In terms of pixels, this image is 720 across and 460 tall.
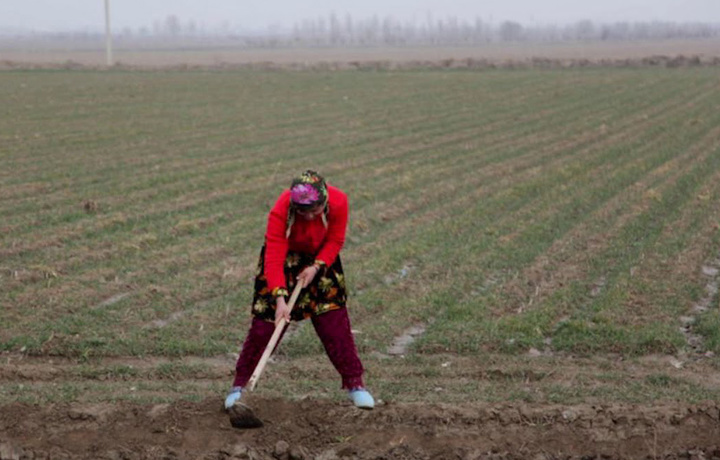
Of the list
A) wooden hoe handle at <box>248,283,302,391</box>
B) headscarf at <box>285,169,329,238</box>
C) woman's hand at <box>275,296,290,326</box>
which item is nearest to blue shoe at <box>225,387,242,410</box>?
wooden hoe handle at <box>248,283,302,391</box>

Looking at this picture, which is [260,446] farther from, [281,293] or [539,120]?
[539,120]

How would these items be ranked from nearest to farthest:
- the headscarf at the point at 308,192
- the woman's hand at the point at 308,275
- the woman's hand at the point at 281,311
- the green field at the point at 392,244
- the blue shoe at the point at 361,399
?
the headscarf at the point at 308,192
the woman's hand at the point at 281,311
the woman's hand at the point at 308,275
the blue shoe at the point at 361,399
the green field at the point at 392,244

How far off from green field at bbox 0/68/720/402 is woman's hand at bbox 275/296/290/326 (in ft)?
5.58

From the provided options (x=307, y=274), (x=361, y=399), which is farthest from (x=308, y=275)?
(x=361, y=399)

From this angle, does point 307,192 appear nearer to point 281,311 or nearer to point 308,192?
point 308,192

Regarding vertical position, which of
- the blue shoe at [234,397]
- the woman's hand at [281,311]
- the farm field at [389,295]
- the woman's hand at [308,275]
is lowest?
the farm field at [389,295]

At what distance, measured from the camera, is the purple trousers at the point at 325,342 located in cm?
693

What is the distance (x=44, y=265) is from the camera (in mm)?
11898

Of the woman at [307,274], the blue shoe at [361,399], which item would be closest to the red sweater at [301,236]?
the woman at [307,274]

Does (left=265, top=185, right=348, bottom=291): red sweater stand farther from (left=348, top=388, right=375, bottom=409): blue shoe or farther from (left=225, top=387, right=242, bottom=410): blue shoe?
(left=348, top=388, right=375, bottom=409): blue shoe

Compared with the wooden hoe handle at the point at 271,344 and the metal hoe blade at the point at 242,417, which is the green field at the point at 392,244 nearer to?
the metal hoe blade at the point at 242,417

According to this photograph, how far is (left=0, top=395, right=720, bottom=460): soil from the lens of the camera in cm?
657

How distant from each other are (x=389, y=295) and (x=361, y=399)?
4020 millimetres

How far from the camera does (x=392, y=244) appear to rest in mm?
13586
